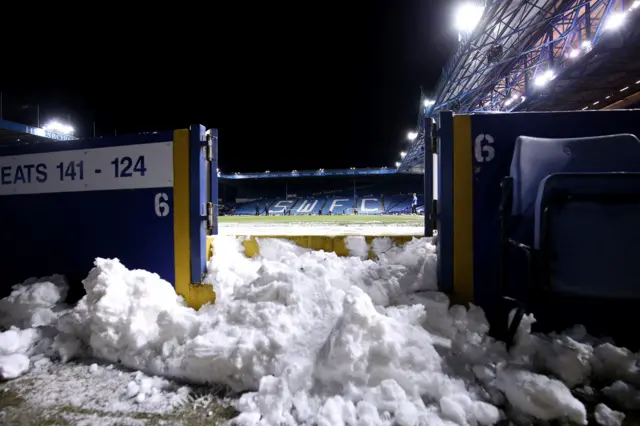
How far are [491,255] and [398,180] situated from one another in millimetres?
27161

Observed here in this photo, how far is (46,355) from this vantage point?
1647 millimetres

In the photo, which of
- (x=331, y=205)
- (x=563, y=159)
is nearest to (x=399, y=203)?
(x=331, y=205)

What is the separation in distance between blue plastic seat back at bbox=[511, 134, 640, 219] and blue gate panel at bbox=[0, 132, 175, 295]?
2.00m

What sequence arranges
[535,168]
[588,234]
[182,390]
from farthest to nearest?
[535,168], [182,390], [588,234]

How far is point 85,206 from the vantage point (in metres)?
2.19

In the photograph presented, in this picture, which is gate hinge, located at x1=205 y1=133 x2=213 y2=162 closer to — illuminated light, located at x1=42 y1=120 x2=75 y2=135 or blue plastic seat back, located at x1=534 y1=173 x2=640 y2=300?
blue plastic seat back, located at x1=534 y1=173 x2=640 y2=300

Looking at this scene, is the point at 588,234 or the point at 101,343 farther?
the point at 101,343

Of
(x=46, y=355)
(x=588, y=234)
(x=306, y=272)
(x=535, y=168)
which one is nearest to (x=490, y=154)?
(x=535, y=168)

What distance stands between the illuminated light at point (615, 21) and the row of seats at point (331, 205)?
17.1 meters

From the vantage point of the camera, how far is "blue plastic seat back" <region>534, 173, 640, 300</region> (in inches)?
44.7

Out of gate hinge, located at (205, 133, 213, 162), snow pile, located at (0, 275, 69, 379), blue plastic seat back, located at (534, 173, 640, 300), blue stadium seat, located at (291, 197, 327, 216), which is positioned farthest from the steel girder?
blue stadium seat, located at (291, 197, 327, 216)

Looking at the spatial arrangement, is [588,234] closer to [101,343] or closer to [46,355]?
[101,343]

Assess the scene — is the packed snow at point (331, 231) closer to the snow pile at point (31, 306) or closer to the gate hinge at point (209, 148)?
the gate hinge at point (209, 148)

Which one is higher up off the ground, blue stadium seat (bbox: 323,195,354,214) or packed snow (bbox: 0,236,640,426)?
blue stadium seat (bbox: 323,195,354,214)
